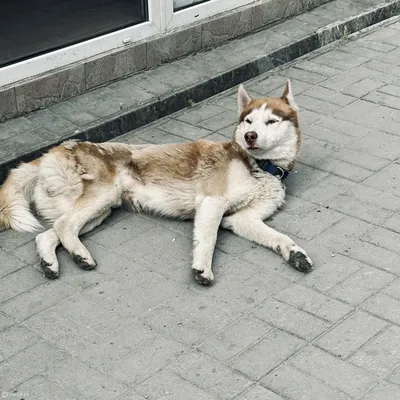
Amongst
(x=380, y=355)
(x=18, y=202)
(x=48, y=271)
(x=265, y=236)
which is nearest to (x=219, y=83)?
(x=265, y=236)

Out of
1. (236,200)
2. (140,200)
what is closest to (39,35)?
(140,200)

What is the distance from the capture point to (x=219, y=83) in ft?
26.5

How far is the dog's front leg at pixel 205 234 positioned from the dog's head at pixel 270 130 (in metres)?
0.46

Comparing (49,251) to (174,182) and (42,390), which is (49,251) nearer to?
(174,182)

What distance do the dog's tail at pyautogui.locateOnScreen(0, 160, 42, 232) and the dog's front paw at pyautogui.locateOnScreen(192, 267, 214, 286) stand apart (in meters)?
1.22

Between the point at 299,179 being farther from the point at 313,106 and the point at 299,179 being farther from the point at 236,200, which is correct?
the point at 313,106

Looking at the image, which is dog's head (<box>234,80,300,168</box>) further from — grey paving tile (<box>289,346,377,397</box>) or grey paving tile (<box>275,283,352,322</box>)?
grey paving tile (<box>289,346,377,397</box>)

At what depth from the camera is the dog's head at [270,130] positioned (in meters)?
5.96

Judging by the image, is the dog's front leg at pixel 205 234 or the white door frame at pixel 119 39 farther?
the white door frame at pixel 119 39

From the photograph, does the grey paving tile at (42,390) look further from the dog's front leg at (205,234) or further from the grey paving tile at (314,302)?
the grey paving tile at (314,302)

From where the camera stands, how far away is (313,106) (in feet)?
25.8

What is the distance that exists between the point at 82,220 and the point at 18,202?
0.46m

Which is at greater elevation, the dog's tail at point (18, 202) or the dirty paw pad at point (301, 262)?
the dog's tail at point (18, 202)

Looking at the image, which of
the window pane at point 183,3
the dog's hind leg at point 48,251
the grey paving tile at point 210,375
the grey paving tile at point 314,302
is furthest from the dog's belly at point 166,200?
the window pane at point 183,3
